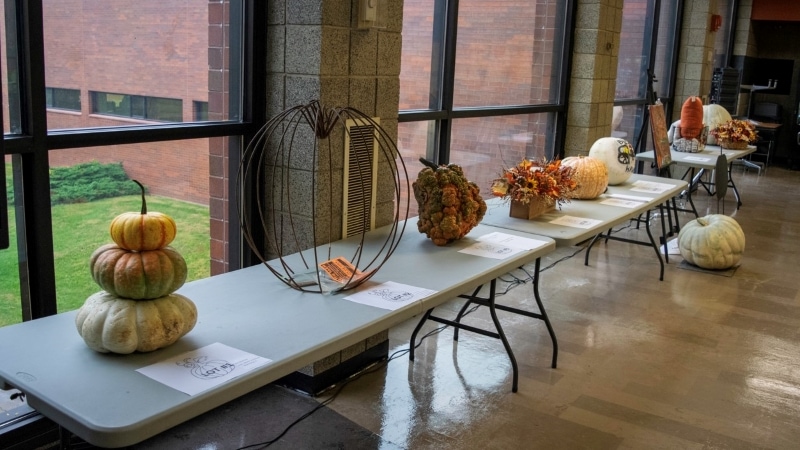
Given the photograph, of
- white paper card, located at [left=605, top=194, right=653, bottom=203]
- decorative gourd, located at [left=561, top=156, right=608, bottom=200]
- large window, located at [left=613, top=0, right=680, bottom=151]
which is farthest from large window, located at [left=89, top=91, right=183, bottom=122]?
large window, located at [left=613, top=0, right=680, bottom=151]

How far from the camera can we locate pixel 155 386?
1.68 m

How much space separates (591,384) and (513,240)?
2.69ft

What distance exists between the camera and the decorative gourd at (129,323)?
70.4 inches

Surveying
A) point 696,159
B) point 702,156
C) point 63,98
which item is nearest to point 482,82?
point 696,159

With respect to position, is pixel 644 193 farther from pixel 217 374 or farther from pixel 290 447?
pixel 217 374

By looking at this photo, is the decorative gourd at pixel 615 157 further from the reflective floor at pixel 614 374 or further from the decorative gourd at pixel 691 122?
the decorative gourd at pixel 691 122

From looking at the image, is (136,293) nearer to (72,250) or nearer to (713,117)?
(72,250)

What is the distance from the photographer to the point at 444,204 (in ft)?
9.75

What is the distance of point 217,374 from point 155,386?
14cm

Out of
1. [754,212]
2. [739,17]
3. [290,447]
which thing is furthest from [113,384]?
[739,17]

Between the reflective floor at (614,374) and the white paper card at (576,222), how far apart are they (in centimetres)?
67

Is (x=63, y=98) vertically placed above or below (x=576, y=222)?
above

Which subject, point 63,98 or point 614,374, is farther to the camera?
point 614,374

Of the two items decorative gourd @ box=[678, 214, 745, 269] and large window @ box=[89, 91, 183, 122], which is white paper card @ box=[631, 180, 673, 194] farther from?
large window @ box=[89, 91, 183, 122]
